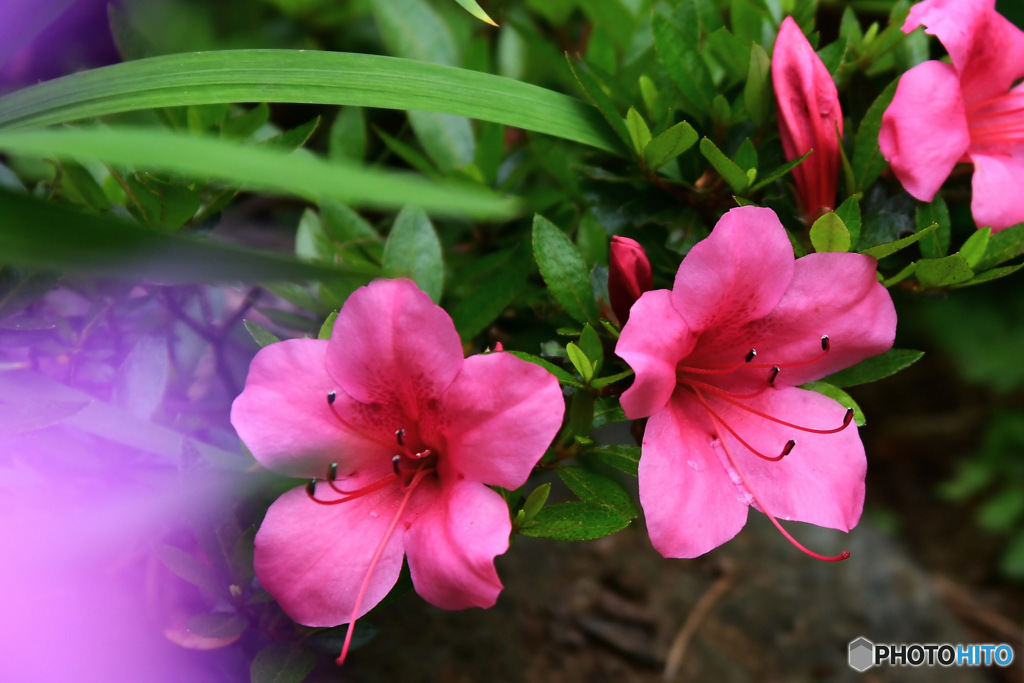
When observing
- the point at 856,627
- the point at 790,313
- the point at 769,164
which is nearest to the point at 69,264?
the point at 790,313

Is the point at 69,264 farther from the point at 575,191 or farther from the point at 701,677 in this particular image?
the point at 701,677

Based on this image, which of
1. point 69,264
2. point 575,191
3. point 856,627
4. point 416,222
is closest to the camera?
point 69,264

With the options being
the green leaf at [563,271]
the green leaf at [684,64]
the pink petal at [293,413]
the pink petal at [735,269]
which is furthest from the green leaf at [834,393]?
the pink petal at [293,413]

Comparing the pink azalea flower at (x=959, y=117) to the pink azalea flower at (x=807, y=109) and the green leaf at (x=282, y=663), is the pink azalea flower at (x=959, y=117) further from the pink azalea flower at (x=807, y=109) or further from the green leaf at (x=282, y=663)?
the green leaf at (x=282, y=663)

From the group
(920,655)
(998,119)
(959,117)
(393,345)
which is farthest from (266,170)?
(920,655)

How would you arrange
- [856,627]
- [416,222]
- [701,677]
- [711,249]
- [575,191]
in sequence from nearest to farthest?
[711,249]
[416,222]
[575,191]
[701,677]
[856,627]

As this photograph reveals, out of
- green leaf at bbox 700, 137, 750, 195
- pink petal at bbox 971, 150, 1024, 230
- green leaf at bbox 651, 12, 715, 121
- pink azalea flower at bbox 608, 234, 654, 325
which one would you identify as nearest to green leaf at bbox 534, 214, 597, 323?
pink azalea flower at bbox 608, 234, 654, 325

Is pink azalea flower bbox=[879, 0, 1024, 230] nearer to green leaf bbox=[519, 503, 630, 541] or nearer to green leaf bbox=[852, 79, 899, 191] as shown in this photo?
green leaf bbox=[852, 79, 899, 191]
